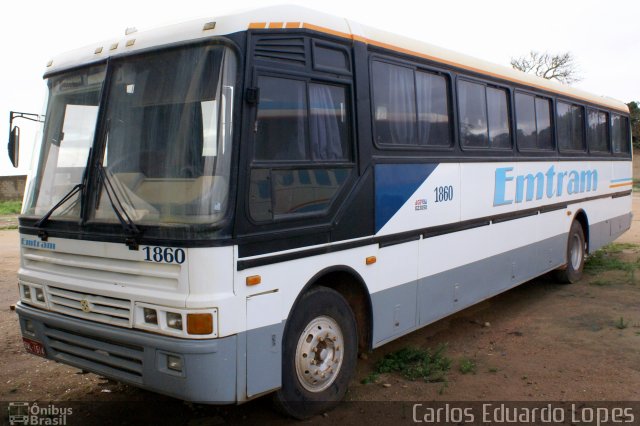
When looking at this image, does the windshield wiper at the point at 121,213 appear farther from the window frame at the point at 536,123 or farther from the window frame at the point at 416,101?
the window frame at the point at 536,123

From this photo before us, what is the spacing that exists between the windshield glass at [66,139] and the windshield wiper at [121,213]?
0.27m

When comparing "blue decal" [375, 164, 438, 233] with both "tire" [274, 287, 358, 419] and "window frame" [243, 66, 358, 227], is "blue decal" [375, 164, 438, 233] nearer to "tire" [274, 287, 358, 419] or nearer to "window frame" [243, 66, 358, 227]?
"window frame" [243, 66, 358, 227]

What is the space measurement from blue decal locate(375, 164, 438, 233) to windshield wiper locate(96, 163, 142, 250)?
213 centimetres

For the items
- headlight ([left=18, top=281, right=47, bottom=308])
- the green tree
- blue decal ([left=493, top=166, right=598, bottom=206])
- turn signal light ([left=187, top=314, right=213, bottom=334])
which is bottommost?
turn signal light ([left=187, top=314, right=213, bottom=334])

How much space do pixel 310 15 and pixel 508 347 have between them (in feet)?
13.5

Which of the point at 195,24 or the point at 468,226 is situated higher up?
the point at 195,24

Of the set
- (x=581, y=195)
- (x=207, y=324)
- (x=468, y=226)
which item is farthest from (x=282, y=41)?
(x=581, y=195)

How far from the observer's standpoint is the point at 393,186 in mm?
5488

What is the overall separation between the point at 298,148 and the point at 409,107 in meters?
1.74

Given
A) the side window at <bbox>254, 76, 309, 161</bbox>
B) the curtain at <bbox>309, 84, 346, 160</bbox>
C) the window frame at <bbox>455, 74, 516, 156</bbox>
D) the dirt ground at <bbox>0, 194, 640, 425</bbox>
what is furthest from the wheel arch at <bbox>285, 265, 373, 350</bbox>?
the window frame at <bbox>455, 74, 516, 156</bbox>

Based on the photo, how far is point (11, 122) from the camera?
17.2ft

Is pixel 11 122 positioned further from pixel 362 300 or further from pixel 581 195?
pixel 581 195

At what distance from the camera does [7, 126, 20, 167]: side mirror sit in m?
5.28

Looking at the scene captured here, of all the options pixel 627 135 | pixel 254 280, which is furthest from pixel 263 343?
pixel 627 135
